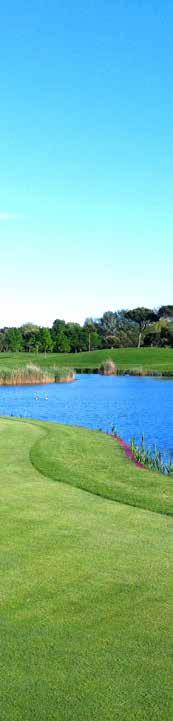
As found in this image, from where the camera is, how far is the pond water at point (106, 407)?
86.3 feet

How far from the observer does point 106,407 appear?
36.7 m

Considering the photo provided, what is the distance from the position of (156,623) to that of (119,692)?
102 cm

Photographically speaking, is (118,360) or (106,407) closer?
(106,407)

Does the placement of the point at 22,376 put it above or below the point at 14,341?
below

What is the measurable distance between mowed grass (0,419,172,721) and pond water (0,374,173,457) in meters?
12.1

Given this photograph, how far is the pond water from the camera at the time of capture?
2631 cm

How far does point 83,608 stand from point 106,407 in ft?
104

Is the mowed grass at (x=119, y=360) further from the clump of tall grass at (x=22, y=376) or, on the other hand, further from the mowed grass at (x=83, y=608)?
the mowed grass at (x=83, y=608)

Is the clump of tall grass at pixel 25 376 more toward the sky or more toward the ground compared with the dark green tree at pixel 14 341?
more toward the ground

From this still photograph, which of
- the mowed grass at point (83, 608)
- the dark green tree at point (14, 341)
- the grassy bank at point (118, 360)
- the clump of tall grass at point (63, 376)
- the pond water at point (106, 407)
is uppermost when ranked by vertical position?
the dark green tree at point (14, 341)

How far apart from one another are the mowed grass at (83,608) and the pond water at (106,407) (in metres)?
12.1

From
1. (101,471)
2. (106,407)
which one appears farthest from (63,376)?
(101,471)

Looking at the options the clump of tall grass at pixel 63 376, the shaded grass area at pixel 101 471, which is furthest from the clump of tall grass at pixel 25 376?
the shaded grass area at pixel 101 471

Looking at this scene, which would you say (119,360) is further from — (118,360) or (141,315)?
(141,315)
